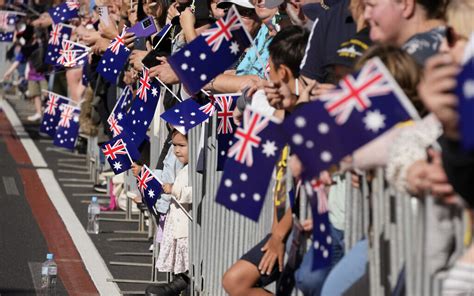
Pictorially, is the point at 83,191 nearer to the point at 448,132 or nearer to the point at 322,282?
the point at 322,282

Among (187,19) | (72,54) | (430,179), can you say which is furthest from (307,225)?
(72,54)

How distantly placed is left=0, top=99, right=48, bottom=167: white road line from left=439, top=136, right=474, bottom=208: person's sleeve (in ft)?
51.9

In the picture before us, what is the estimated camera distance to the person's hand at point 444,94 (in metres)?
4.98

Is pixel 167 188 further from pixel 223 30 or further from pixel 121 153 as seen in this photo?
pixel 223 30

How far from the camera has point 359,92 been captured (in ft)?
19.2

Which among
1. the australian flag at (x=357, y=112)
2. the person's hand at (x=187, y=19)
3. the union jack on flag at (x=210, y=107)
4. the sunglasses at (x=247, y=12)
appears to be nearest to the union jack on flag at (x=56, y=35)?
the person's hand at (x=187, y=19)

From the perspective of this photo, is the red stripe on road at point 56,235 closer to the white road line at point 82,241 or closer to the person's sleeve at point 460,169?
the white road line at point 82,241

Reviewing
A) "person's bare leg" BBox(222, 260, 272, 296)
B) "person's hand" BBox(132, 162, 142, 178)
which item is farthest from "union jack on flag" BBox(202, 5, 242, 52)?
"person's hand" BBox(132, 162, 142, 178)

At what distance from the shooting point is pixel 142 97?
12734 millimetres

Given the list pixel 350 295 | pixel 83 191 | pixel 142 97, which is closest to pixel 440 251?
pixel 350 295

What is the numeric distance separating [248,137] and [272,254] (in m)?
0.91

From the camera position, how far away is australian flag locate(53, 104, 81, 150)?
18.6m

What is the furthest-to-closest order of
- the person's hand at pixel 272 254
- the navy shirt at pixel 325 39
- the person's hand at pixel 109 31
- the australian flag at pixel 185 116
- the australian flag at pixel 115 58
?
the person's hand at pixel 109 31 < the australian flag at pixel 115 58 < the australian flag at pixel 185 116 < the person's hand at pixel 272 254 < the navy shirt at pixel 325 39

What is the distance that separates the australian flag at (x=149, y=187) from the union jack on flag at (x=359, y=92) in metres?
5.87
